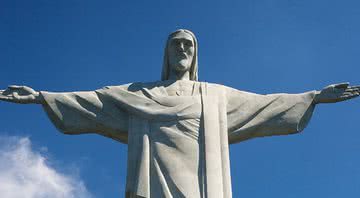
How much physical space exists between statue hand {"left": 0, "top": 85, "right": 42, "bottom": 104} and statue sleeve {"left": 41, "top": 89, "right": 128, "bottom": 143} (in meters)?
0.20

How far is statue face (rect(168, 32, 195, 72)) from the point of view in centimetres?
1472

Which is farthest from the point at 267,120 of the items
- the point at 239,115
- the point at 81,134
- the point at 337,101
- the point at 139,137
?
the point at 81,134

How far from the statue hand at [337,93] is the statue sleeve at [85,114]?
4168 mm

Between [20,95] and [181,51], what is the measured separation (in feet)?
11.8

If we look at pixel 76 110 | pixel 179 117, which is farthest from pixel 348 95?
pixel 76 110

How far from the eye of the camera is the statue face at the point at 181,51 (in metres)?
14.7

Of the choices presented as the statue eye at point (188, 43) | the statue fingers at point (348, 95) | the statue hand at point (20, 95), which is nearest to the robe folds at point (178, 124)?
the statue hand at point (20, 95)

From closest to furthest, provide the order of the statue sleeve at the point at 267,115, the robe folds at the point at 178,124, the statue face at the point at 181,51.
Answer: the robe folds at the point at 178,124 < the statue sleeve at the point at 267,115 < the statue face at the point at 181,51

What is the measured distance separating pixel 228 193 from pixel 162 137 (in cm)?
172

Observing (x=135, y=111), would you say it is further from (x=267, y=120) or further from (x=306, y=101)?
(x=306, y=101)

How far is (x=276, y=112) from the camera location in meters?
14.1

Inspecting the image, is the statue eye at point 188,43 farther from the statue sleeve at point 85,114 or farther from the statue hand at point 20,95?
the statue hand at point 20,95

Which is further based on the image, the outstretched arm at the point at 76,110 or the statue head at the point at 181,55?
the statue head at the point at 181,55

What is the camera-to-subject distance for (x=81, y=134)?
14297mm
